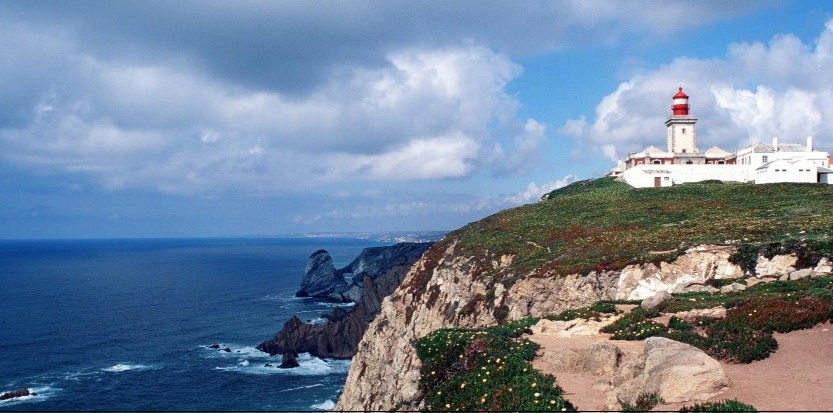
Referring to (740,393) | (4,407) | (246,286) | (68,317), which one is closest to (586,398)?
(740,393)

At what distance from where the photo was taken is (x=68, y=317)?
9581 centimetres

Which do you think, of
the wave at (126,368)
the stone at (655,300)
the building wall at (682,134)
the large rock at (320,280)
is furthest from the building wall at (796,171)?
the large rock at (320,280)

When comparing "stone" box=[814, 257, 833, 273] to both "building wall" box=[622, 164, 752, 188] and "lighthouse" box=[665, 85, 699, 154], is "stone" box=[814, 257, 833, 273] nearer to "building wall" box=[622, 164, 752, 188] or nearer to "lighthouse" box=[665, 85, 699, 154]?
"building wall" box=[622, 164, 752, 188]

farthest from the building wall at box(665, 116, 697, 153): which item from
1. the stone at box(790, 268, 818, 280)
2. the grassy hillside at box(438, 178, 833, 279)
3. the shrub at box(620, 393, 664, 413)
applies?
the shrub at box(620, 393, 664, 413)

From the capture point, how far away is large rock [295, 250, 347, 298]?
133 m

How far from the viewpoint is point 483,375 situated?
49.3 feet

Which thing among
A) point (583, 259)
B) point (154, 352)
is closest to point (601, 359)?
point (583, 259)

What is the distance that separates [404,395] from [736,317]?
11632 mm

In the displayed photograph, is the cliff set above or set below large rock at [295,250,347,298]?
above

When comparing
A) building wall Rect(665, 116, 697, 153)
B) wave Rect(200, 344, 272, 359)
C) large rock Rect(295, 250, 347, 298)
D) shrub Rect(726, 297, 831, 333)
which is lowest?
wave Rect(200, 344, 272, 359)

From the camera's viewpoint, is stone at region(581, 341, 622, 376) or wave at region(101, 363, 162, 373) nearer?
stone at region(581, 341, 622, 376)

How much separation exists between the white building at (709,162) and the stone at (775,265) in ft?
152

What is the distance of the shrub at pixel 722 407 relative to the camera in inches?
433

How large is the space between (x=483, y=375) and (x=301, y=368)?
58148 mm
